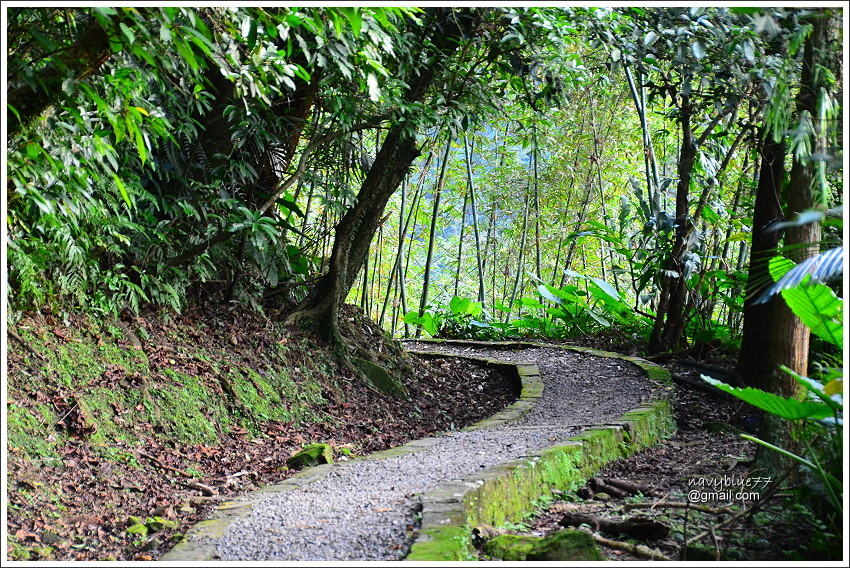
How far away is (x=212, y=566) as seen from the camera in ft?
5.40

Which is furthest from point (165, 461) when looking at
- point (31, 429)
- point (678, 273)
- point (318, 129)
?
point (678, 273)

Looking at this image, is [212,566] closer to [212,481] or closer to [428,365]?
[212,481]

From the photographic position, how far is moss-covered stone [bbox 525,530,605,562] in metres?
1.82

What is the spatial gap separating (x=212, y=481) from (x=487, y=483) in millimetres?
1307

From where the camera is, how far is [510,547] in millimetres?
1979

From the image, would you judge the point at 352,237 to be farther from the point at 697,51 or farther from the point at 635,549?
the point at 635,549

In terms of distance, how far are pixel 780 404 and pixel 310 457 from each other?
2084 millimetres

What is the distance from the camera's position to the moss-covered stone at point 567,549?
71.7 inches

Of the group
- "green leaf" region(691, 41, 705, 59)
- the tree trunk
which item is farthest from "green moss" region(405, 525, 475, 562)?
the tree trunk

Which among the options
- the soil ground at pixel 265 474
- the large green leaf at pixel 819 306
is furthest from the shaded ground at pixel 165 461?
the large green leaf at pixel 819 306

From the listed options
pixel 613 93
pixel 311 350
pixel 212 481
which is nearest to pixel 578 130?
pixel 613 93

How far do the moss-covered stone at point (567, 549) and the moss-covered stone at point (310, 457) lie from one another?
5.19 ft

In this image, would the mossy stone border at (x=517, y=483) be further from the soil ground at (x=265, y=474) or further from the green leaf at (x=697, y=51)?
the green leaf at (x=697, y=51)

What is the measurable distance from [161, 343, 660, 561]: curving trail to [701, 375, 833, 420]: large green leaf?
1007 millimetres
